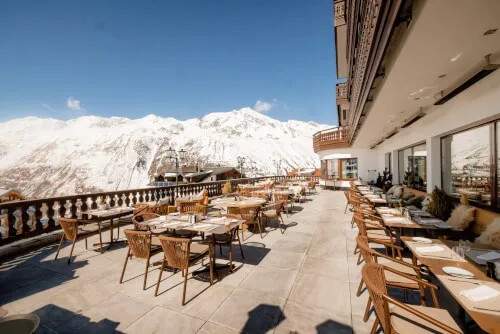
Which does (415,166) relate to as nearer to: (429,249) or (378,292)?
(429,249)

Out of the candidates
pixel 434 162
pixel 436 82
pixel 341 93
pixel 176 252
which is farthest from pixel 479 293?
pixel 341 93

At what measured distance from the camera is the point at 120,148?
373 feet

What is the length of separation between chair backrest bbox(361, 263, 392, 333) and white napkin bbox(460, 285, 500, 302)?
0.52m

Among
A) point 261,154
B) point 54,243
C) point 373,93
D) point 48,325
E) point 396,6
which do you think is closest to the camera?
point 396,6

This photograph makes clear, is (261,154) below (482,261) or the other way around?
the other way around

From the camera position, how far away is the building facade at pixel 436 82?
1.98 m

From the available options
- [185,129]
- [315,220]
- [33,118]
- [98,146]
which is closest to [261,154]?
[185,129]

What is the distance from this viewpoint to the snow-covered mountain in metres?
96.1

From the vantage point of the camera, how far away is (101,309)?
256 cm

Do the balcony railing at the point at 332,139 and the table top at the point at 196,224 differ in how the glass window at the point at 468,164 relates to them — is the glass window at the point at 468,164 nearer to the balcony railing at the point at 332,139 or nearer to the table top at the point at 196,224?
the table top at the point at 196,224

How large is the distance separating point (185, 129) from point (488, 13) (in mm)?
141655

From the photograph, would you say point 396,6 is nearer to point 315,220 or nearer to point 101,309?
point 101,309

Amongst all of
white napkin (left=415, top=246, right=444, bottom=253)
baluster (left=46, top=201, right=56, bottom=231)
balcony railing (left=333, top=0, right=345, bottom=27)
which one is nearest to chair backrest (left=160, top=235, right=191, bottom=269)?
white napkin (left=415, top=246, right=444, bottom=253)

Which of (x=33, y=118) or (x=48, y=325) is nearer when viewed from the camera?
(x=48, y=325)
